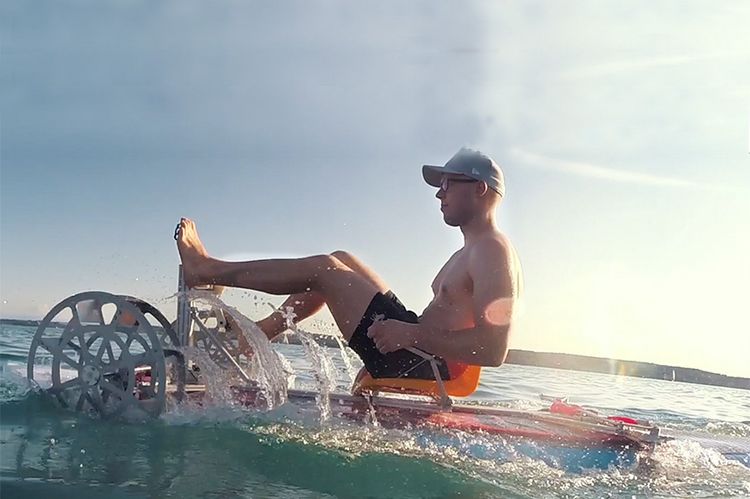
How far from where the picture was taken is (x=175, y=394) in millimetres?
3934

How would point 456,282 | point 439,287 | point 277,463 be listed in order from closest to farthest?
1. point 277,463
2. point 456,282
3. point 439,287

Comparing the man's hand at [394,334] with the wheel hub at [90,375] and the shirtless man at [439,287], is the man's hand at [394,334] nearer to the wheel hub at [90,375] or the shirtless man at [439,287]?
the shirtless man at [439,287]

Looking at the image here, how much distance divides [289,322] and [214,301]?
0.42 meters

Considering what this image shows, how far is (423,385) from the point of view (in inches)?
160

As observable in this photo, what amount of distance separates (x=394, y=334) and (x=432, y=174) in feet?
3.09

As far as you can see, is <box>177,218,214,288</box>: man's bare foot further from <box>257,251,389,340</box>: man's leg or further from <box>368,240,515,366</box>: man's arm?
<box>368,240,515,366</box>: man's arm

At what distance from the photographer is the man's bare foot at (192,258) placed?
3.76m

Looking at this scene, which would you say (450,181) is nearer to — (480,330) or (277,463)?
(480,330)

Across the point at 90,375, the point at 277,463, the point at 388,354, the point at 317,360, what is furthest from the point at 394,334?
the point at 90,375

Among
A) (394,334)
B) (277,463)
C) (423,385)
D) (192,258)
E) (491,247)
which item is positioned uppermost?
(491,247)

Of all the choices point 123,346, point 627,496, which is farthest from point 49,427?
point 627,496

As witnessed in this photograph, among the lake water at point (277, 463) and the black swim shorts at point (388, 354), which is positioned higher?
the black swim shorts at point (388, 354)

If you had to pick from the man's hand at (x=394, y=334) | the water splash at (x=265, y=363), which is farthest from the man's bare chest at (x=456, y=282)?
the water splash at (x=265, y=363)

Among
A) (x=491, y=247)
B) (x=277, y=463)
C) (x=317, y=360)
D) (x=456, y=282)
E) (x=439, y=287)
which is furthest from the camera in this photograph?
(x=439, y=287)
